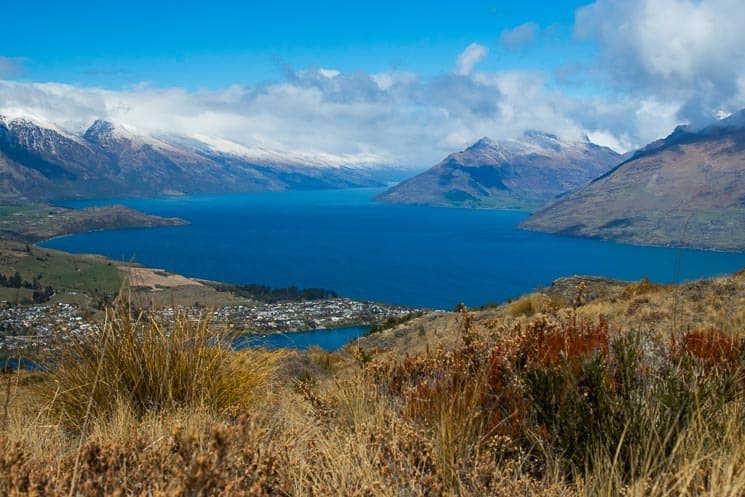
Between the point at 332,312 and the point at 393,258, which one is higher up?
the point at 393,258

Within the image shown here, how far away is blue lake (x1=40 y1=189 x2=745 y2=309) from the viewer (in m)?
93.2

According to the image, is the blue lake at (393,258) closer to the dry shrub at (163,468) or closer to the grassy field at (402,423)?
the grassy field at (402,423)

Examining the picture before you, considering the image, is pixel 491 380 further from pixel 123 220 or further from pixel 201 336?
pixel 123 220

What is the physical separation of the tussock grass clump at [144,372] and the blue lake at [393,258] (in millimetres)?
66061

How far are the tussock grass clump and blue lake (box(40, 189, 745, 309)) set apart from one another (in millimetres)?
66061

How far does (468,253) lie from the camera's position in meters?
132

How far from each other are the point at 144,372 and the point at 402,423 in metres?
2.40

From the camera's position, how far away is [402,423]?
3.52 metres

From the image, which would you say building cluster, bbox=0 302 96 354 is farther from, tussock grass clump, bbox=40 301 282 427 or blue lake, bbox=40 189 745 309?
blue lake, bbox=40 189 745 309

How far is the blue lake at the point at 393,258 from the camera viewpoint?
306 feet

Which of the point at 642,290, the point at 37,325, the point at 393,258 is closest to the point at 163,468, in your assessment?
the point at 37,325

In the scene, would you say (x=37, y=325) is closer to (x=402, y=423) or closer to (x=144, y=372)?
(x=144, y=372)

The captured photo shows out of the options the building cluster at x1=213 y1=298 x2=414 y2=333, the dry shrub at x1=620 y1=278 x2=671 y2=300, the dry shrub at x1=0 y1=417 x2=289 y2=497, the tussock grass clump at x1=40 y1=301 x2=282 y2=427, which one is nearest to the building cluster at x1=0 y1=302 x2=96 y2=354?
the tussock grass clump at x1=40 y1=301 x2=282 y2=427

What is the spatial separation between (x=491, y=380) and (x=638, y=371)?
1121 mm
